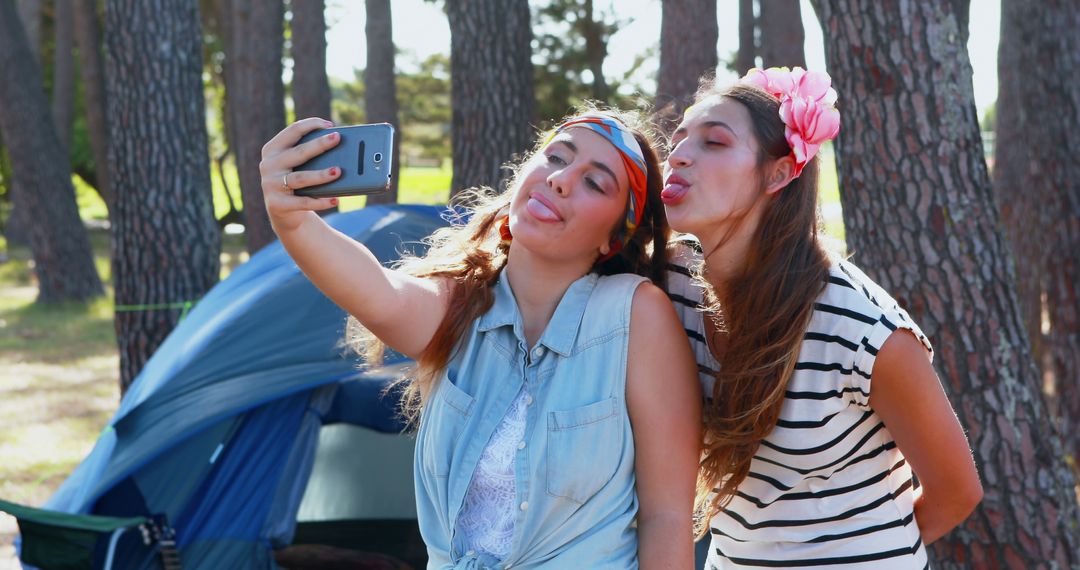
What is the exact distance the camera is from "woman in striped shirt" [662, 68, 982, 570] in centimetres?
176

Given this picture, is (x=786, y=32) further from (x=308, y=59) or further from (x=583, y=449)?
(x=583, y=449)

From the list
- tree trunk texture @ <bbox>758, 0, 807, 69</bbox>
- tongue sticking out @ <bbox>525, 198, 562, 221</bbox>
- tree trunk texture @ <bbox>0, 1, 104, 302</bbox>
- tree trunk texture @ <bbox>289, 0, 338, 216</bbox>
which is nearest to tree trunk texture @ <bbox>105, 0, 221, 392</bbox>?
tree trunk texture @ <bbox>289, 0, 338, 216</bbox>

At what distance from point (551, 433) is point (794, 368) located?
1.41ft

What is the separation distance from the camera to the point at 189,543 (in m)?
3.72

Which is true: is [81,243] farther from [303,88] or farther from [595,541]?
[595,541]

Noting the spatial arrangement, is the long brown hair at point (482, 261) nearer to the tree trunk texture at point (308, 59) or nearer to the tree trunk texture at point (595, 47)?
the tree trunk texture at point (308, 59)

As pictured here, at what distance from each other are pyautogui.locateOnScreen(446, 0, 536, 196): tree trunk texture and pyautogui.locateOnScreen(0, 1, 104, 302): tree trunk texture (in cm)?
672

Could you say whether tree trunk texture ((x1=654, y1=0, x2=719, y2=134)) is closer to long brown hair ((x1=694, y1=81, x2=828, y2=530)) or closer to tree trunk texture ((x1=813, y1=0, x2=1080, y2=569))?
tree trunk texture ((x1=813, y1=0, x2=1080, y2=569))

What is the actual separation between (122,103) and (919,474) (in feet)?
15.1

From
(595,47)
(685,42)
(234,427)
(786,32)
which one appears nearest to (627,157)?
(234,427)

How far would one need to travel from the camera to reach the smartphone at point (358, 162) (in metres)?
1.55

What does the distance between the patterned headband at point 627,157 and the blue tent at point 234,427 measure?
1885mm

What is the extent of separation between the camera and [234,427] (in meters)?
3.81

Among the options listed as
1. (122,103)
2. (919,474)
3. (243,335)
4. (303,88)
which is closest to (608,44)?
(303,88)
